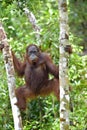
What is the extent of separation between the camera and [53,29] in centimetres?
564

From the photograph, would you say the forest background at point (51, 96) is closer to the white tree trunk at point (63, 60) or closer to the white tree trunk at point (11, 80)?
the white tree trunk at point (11, 80)

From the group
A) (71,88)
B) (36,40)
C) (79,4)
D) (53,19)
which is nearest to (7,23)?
(36,40)

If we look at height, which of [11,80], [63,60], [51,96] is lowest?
[51,96]

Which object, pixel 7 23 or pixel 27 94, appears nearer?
pixel 27 94

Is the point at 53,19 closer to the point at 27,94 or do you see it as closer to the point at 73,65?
the point at 73,65

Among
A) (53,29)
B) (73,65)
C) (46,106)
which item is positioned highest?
(53,29)

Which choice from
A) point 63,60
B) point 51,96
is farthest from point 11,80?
point 51,96

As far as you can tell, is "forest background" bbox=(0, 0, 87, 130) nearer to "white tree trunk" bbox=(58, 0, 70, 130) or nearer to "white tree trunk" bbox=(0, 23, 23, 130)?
"white tree trunk" bbox=(0, 23, 23, 130)

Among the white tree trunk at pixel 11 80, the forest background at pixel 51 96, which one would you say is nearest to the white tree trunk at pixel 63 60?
the white tree trunk at pixel 11 80

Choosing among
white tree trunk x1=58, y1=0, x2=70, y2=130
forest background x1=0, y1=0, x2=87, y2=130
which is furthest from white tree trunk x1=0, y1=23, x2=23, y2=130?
forest background x1=0, y1=0, x2=87, y2=130

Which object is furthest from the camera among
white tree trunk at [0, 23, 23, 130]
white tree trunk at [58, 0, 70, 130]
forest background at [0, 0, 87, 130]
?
forest background at [0, 0, 87, 130]

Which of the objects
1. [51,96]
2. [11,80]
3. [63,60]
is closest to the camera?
[63,60]

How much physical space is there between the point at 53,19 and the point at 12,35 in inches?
104

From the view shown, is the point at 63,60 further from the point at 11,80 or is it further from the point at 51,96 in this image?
the point at 51,96
